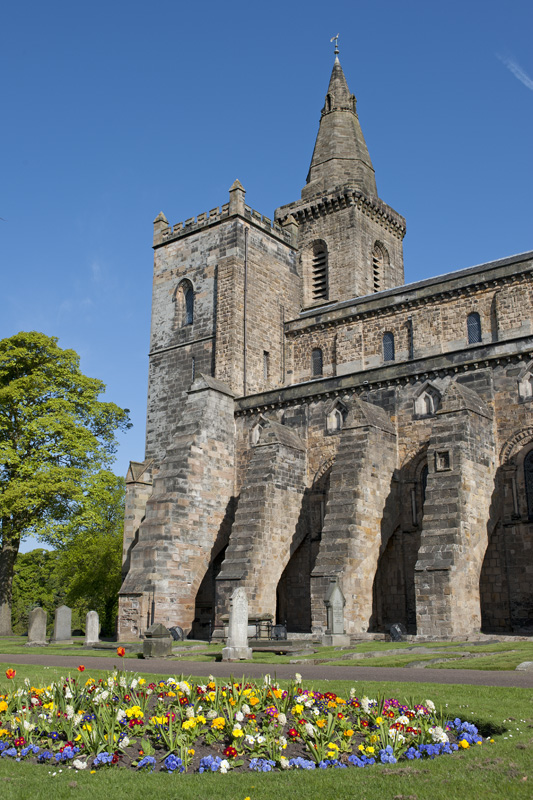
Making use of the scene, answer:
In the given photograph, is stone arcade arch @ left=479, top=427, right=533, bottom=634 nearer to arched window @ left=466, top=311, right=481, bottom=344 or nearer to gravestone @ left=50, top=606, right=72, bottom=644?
arched window @ left=466, top=311, right=481, bottom=344

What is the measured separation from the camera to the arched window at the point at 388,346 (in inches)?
1340

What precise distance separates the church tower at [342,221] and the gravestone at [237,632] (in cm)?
2288

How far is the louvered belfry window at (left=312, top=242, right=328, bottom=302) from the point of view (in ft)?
134

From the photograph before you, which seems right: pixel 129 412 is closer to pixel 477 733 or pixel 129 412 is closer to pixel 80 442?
pixel 80 442

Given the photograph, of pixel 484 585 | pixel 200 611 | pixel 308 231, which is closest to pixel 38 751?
pixel 484 585

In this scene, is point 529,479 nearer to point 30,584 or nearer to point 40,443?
point 40,443

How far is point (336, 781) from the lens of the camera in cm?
710

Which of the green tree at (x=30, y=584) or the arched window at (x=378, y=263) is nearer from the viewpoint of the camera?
the arched window at (x=378, y=263)

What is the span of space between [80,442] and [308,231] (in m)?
17.8

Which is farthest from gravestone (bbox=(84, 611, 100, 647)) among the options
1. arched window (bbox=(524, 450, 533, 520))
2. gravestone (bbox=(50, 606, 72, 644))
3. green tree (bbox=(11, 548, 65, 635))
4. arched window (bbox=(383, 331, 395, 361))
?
green tree (bbox=(11, 548, 65, 635))

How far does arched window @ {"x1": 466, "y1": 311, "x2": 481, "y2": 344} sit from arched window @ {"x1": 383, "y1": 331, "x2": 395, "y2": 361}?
368 cm

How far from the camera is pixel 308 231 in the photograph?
139 feet

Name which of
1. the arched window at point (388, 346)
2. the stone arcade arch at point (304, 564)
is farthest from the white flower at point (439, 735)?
the arched window at point (388, 346)

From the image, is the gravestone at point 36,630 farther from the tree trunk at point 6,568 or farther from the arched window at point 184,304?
the arched window at point 184,304
